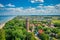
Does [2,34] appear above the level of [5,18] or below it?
below

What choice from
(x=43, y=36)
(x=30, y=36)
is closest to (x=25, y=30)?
(x=30, y=36)

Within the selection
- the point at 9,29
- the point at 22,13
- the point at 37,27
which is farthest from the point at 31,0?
the point at 9,29

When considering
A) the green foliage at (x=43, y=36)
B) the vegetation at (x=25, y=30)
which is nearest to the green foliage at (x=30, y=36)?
the vegetation at (x=25, y=30)

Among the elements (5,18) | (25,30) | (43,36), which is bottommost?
(43,36)

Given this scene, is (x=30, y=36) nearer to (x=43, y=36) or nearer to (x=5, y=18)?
(x=43, y=36)

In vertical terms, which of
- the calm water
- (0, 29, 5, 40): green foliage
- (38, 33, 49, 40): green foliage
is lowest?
(38, 33, 49, 40): green foliage

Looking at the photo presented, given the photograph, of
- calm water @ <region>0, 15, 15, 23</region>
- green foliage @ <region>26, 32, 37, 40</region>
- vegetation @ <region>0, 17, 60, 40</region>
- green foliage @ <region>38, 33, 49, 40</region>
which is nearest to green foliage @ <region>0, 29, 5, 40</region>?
vegetation @ <region>0, 17, 60, 40</region>

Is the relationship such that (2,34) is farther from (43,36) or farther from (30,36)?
(43,36)

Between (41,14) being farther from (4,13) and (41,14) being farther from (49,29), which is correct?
(4,13)

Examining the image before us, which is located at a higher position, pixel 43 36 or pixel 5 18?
pixel 5 18

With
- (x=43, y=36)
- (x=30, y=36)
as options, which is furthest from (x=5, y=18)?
(x=43, y=36)

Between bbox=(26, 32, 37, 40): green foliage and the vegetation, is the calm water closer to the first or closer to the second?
the vegetation
